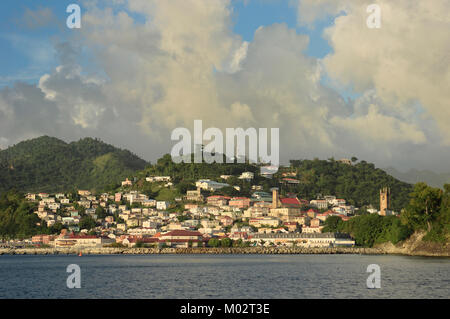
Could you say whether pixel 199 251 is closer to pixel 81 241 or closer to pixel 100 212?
pixel 81 241

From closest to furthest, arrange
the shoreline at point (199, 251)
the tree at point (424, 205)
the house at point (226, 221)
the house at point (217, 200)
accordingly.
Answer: the tree at point (424, 205), the shoreline at point (199, 251), the house at point (226, 221), the house at point (217, 200)

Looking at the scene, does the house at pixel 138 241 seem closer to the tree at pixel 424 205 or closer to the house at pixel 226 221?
the house at pixel 226 221

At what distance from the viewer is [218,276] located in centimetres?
5831

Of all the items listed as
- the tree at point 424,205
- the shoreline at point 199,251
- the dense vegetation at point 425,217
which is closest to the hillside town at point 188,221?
the shoreline at point 199,251

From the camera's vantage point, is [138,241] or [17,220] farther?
[17,220]

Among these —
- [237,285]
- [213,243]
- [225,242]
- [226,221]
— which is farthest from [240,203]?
[237,285]

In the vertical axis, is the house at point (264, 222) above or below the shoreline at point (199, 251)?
above

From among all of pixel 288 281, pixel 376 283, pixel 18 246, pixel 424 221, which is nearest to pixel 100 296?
pixel 288 281

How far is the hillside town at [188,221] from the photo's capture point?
140375mm

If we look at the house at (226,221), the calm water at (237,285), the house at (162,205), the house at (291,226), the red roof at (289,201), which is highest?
the red roof at (289,201)

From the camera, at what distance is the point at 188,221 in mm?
164125

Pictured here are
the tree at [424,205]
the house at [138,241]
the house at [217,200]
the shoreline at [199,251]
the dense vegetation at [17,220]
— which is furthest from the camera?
the house at [217,200]

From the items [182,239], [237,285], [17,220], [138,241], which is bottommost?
[138,241]

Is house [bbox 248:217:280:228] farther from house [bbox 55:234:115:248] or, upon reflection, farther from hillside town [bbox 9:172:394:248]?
house [bbox 55:234:115:248]
